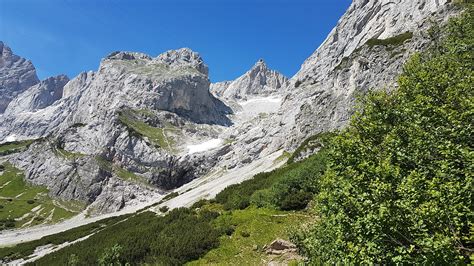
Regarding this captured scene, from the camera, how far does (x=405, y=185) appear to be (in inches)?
516

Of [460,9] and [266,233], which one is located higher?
[460,9]

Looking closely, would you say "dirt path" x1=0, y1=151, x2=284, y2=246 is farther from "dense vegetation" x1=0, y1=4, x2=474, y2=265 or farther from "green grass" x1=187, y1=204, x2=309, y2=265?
"dense vegetation" x1=0, y1=4, x2=474, y2=265

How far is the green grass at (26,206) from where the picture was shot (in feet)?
452

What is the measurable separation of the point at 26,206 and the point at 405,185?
173795mm

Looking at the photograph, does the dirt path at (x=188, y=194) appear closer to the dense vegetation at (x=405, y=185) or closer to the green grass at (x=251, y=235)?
the green grass at (x=251, y=235)

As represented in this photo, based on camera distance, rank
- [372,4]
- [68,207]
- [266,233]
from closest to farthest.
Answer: [266,233], [68,207], [372,4]

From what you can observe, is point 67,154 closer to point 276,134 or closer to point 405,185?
point 276,134

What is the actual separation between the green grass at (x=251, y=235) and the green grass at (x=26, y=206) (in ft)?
430

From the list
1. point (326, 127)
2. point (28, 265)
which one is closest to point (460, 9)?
point (326, 127)

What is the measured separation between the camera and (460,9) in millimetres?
75312

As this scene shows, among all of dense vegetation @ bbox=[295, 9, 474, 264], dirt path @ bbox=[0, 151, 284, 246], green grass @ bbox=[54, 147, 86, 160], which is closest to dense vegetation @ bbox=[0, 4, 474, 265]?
dense vegetation @ bbox=[295, 9, 474, 264]

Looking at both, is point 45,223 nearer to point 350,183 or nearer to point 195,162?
point 195,162

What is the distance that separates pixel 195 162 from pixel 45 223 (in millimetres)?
→ 71803

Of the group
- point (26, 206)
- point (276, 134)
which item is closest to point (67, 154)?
point (26, 206)
